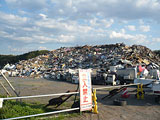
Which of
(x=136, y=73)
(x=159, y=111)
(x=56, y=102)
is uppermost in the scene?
(x=136, y=73)

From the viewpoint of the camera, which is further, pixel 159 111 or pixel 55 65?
pixel 55 65

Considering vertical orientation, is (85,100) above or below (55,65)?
below

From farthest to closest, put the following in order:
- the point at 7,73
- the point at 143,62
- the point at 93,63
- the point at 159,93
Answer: the point at 7,73
the point at 93,63
the point at 143,62
the point at 159,93

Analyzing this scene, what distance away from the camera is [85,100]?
5758mm

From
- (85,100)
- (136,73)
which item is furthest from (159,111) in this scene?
(136,73)

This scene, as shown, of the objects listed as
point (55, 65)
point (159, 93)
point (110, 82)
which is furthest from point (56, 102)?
point (55, 65)

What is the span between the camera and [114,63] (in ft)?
73.9

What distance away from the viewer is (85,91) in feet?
18.9

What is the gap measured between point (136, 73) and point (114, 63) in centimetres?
756

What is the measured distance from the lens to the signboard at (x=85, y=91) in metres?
5.67

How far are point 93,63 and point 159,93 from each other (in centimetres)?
1826

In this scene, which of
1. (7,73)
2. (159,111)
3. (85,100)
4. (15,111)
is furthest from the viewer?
(7,73)

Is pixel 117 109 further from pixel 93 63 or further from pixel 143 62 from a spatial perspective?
pixel 93 63

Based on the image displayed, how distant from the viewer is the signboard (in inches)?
223
